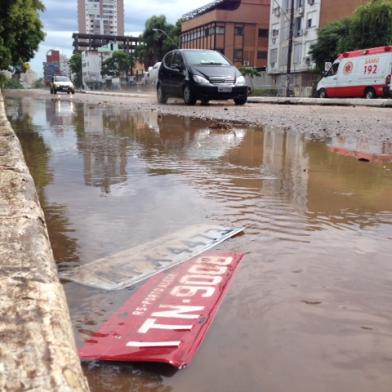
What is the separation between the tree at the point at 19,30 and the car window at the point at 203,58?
10.7m

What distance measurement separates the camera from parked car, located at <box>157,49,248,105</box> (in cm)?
1247

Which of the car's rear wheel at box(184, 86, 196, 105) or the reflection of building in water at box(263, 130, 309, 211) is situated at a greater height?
the car's rear wheel at box(184, 86, 196, 105)

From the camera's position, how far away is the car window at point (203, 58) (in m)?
13.0

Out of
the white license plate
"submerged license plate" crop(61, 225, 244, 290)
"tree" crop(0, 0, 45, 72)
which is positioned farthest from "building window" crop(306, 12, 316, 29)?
"submerged license plate" crop(61, 225, 244, 290)

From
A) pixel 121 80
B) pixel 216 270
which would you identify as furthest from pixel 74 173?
Result: pixel 121 80

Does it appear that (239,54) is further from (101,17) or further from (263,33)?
(101,17)

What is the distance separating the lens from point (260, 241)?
240 centimetres

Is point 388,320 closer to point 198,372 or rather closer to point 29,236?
point 198,372

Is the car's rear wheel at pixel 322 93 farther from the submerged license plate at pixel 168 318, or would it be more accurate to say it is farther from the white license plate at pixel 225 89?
the submerged license plate at pixel 168 318

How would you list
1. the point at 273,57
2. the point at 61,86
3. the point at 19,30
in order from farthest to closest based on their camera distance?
the point at 273,57 → the point at 61,86 → the point at 19,30

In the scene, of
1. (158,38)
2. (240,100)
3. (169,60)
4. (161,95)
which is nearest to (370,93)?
(240,100)

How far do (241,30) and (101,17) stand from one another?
395ft

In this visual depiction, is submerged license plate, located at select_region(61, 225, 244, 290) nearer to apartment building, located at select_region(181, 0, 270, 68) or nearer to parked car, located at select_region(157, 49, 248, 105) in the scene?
parked car, located at select_region(157, 49, 248, 105)

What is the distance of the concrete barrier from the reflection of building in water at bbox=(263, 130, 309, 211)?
72.5 inches
